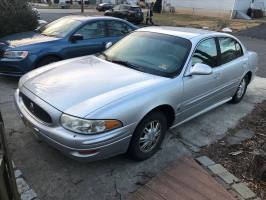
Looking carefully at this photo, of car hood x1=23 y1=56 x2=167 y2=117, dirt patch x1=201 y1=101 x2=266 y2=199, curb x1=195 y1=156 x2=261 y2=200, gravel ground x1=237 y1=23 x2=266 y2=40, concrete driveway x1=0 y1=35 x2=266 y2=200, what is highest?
car hood x1=23 y1=56 x2=167 y2=117

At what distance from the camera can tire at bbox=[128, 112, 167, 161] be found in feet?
12.0

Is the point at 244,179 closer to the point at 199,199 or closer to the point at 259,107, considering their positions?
the point at 199,199

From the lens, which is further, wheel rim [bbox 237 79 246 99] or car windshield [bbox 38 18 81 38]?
car windshield [bbox 38 18 81 38]

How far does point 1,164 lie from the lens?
2223 millimetres

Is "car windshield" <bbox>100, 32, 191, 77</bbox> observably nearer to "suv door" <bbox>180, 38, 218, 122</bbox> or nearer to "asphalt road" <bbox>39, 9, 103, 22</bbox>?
"suv door" <bbox>180, 38, 218, 122</bbox>

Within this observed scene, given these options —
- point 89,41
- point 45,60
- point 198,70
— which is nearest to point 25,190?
point 198,70

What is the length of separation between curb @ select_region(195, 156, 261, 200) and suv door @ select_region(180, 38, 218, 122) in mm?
741

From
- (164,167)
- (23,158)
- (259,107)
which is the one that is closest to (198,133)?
(164,167)

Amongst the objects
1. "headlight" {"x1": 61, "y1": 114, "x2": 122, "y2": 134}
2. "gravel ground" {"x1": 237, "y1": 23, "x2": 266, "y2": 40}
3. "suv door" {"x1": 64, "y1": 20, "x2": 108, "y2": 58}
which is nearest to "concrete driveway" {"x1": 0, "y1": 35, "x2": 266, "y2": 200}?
"headlight" {"x1": 61, "y1": 114, "x2": 122, "y2": 134}

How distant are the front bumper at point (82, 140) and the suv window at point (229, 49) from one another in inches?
98.9

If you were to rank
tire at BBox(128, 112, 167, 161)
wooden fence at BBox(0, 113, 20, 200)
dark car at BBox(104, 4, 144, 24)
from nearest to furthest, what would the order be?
wooden fence at BBox(0, 113, 20, 200) → tire at BBox(128, 112, 167, 161) → dark car at BBox(104, 4, 144, 24)

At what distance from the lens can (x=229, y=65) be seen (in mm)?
5258

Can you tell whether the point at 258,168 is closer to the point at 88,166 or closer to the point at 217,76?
the point at 217,76

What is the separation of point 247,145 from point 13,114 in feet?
12.1
